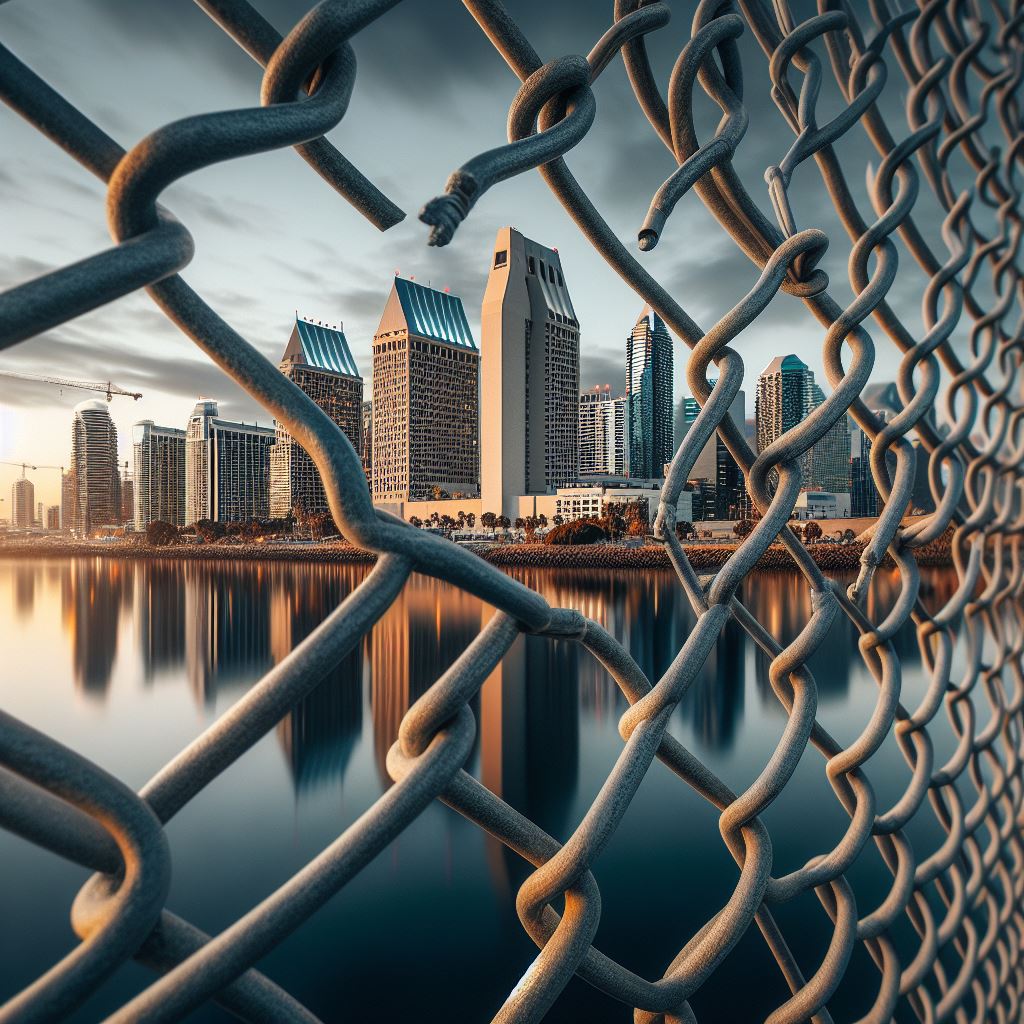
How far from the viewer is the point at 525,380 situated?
1944 cm

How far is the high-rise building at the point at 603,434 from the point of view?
78.0 feet

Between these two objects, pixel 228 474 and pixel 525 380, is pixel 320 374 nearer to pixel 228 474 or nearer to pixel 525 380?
pixel 228 474

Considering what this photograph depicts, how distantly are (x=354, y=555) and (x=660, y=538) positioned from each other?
8.37 m

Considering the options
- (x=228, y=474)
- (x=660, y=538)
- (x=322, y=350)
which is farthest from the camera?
(x=228, y=474)

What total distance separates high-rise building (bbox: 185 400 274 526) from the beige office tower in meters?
5.83

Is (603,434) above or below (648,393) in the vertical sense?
below

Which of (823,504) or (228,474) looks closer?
(228,474)

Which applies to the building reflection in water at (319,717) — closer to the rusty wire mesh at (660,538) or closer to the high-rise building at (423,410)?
the rusty wire mesh at (660,538)

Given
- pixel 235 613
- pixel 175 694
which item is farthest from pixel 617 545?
pixel 175 694

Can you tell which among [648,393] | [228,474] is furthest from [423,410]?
[648,393]

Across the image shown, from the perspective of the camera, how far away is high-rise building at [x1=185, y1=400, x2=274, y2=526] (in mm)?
13047

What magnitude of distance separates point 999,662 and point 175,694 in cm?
718

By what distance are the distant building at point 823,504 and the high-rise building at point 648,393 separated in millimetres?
8716

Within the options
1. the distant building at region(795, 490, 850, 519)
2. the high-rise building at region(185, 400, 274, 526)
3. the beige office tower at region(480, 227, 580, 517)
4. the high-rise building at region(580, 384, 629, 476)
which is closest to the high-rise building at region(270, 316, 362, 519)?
the high-rise building at region(185, 400, 274, 526)
